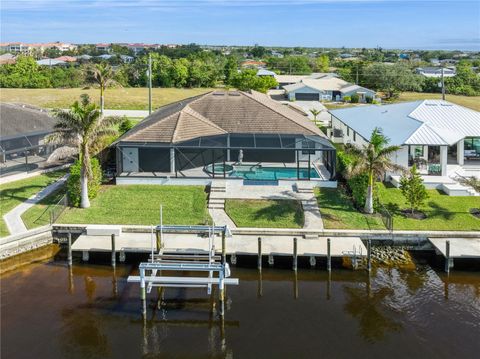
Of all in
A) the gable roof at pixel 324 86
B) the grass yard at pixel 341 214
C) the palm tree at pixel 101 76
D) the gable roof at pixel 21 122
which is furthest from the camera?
the gable roof at pixel 324 86

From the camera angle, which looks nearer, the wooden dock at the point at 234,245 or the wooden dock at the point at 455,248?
the wooden dock at the point at 455,248

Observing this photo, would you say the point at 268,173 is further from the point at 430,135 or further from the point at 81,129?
the point at 81,129

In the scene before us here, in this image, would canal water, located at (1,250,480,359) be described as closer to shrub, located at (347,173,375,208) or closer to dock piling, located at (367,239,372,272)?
dock piling, located at (367,239,372,272)

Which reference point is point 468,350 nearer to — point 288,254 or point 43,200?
point 288,254

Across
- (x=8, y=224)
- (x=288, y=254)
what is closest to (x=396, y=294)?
(x=288, y=254)

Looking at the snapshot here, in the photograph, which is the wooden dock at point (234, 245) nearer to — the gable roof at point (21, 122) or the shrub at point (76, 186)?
the shrub at point (76, 186)

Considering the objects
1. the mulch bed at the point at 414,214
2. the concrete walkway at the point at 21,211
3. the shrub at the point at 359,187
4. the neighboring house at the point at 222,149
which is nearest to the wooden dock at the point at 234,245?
the concrete walkway at the point at 21,211

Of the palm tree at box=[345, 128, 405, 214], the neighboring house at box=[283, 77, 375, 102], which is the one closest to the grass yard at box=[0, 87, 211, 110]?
the neighboring house at box=[283, 77, 375, 102]
